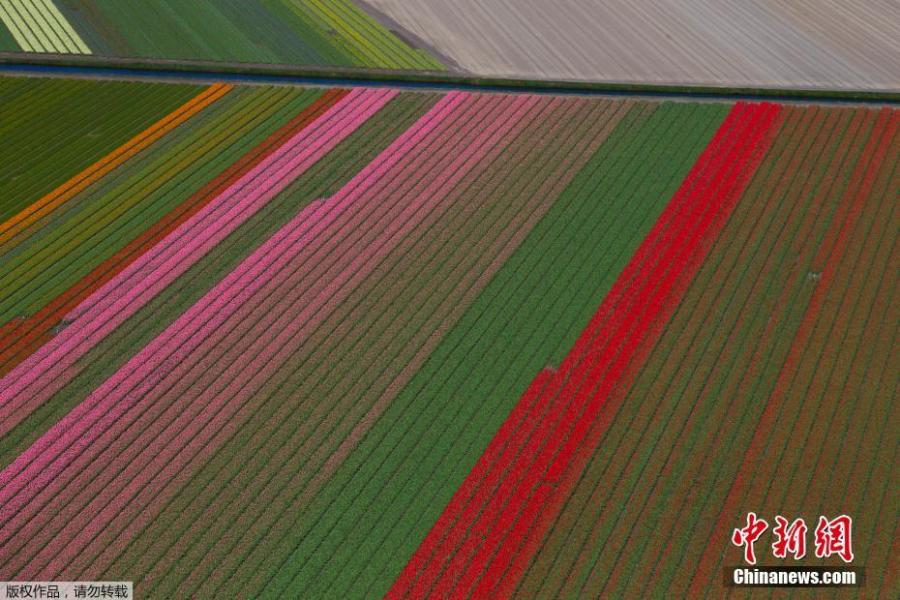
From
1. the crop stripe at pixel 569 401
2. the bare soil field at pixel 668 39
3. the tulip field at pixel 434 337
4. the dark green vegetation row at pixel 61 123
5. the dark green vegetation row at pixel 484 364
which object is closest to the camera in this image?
the crop stripe at pixel 569 401

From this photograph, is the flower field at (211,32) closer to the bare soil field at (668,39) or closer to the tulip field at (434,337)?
the tulip field at (434,337)

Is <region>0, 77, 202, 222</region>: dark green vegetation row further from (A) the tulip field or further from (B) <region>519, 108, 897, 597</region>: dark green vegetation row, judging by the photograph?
(B) <region>519, 108, 897, 597</region>: dark green vegetation row

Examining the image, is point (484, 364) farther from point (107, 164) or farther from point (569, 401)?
point (107, 164)

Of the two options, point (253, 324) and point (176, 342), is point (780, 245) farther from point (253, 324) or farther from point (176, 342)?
point (176, 342)

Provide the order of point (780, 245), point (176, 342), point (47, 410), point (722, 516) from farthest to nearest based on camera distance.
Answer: point (780, 245) < point (176, 342) < point (47, 410) < point (722, 516)

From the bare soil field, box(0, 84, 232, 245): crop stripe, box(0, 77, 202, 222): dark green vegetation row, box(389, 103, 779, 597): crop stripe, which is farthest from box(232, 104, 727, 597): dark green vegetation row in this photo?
box(0, 77, 202, 222): dark green vegetation row

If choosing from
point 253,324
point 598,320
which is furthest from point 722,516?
point 253,324

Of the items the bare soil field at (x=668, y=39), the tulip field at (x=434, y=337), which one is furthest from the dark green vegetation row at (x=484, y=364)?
the bare soil field at (x=668, y=39)
